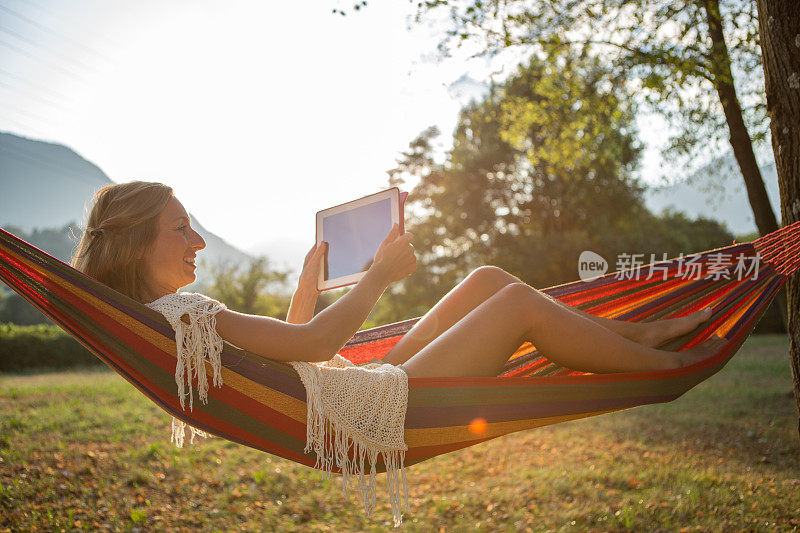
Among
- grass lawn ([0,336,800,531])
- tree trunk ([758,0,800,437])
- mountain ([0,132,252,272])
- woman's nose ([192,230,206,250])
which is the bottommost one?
grass lawn ([0,336,800,531])

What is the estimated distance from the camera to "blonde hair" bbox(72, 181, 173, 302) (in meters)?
1.44

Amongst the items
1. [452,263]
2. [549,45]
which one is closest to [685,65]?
[549,45]

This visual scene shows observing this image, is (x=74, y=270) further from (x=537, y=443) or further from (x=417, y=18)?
(x=537, y=443)

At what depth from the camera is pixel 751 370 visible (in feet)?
22.8

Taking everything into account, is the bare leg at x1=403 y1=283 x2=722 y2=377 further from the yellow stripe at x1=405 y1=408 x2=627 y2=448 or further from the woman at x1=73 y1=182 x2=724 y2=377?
the yellow stripe at x1=405 y1=408 x2=627 y2=448

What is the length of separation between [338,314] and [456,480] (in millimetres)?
2734

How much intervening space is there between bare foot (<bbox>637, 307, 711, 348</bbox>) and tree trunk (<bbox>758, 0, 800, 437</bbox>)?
18.1 inches

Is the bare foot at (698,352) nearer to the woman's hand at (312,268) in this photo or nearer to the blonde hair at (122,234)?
the woman's hand at (312,268)

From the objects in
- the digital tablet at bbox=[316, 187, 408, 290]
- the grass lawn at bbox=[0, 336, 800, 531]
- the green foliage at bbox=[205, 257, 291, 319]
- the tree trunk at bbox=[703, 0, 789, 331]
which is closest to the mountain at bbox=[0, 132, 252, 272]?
the green foliage at bbox=[205, 257, 291, 319]

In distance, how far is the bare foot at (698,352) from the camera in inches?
65.8

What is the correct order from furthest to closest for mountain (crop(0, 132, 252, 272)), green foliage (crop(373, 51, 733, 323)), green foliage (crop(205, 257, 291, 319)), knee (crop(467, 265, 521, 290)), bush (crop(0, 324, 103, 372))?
mountain (crop(0, 132, 252, 272)) → green foliage (crop(373, 51, 733, 323)) → green foliage (crop(205, 257, 291, 319)) → bush (crop(0, 324, 103, 372)) → knee (crop(467, 265, 521, 290))

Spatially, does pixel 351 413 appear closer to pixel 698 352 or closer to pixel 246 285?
pixel 698 352

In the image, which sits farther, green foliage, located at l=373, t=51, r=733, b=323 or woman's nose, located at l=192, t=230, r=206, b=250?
green foliage, located at l=373, t=51, r=733, b=323

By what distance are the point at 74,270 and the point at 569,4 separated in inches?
177
